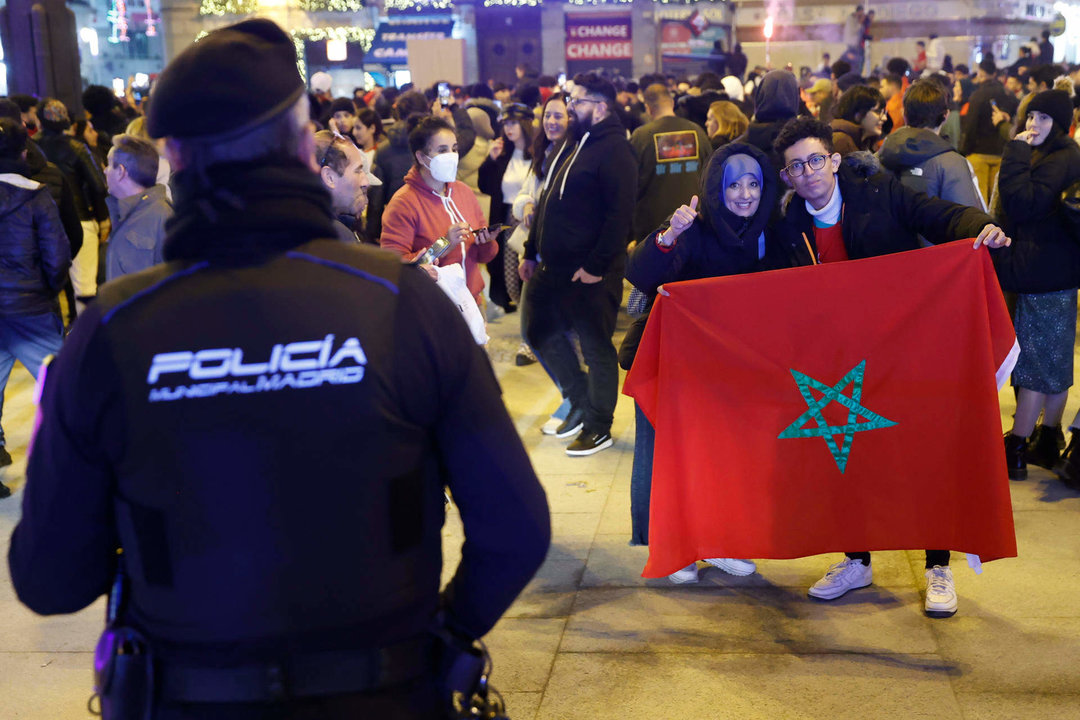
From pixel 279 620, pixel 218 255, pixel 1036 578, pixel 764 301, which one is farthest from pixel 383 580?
pixel 1036 578

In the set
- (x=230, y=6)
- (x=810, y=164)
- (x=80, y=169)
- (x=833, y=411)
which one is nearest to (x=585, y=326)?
(x=810, y=164)

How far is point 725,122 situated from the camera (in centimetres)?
758

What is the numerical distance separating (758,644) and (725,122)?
4433 millimetres

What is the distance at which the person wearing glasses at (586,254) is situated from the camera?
6332 millimetres

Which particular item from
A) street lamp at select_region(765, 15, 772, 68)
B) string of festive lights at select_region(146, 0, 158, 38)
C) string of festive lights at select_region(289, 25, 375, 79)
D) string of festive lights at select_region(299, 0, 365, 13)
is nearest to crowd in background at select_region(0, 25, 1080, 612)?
street lamp at select_region(765, 15, 772, 68)

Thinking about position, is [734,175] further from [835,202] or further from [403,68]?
[403,68]

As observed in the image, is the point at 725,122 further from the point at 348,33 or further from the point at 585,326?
the point at 348,33

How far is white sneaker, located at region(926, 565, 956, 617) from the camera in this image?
167 inches

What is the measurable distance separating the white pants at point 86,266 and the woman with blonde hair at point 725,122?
5609 millimetres

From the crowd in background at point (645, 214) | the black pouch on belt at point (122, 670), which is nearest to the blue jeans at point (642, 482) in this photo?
the crowd in background at point (645, 214)

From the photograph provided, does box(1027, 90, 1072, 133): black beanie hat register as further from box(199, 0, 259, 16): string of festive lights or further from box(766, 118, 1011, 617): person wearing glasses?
box(199, 0, 259, 16): string of festive lights

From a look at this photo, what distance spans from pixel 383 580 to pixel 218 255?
1.87ft

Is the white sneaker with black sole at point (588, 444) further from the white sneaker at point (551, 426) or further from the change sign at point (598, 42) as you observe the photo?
the change sign at point (598, 42)

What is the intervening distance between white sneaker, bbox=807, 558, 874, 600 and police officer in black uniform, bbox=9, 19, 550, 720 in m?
3.02
